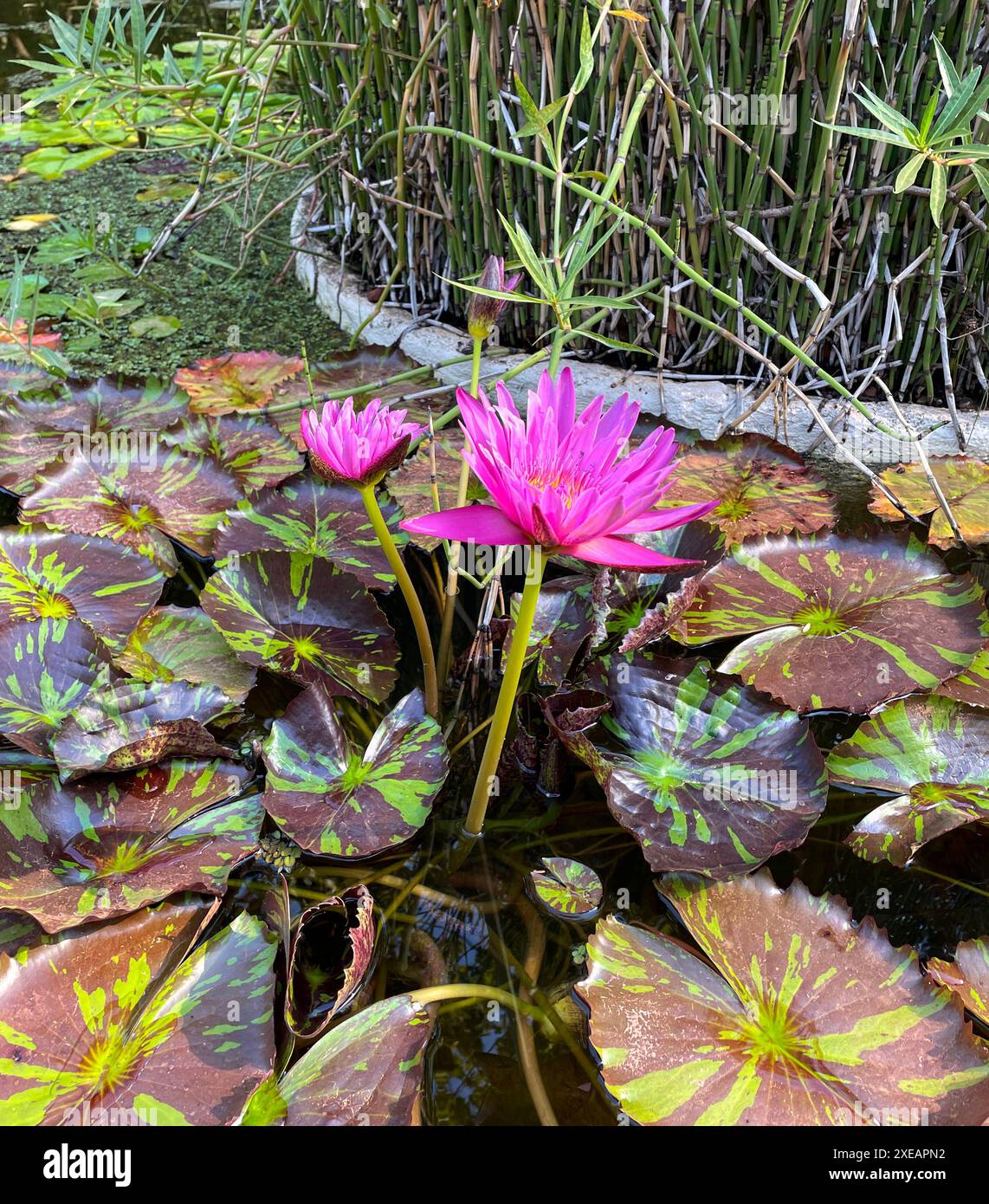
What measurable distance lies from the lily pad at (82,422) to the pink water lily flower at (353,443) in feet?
2.46

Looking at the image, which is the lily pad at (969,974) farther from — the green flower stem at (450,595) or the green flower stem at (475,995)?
the green flower stem at (450,595)

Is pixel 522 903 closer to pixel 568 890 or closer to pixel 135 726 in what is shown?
pixel 568 890

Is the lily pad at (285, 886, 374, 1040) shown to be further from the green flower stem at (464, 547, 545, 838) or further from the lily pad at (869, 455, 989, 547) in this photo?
the lily pad at (869, 455, 989, 547)

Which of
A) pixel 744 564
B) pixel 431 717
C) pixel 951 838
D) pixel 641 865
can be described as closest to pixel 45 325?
pixel 431 717

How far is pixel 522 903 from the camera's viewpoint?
3.92ft

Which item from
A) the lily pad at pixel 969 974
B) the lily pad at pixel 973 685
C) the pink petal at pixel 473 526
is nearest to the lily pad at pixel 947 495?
the lily pad at pixel 973 685

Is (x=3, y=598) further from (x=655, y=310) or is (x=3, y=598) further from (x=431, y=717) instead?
(x=655, y=310)

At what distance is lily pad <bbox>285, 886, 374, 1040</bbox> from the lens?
3.36 feet

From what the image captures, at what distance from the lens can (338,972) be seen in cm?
111

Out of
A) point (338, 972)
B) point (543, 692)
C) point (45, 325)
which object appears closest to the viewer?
point (338, 972)

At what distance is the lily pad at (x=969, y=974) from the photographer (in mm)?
1006

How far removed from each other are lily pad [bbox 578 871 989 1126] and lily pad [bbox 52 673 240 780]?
58cm

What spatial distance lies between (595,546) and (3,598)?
966 mm

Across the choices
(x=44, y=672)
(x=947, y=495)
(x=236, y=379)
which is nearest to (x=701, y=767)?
(x=947, y=495)
